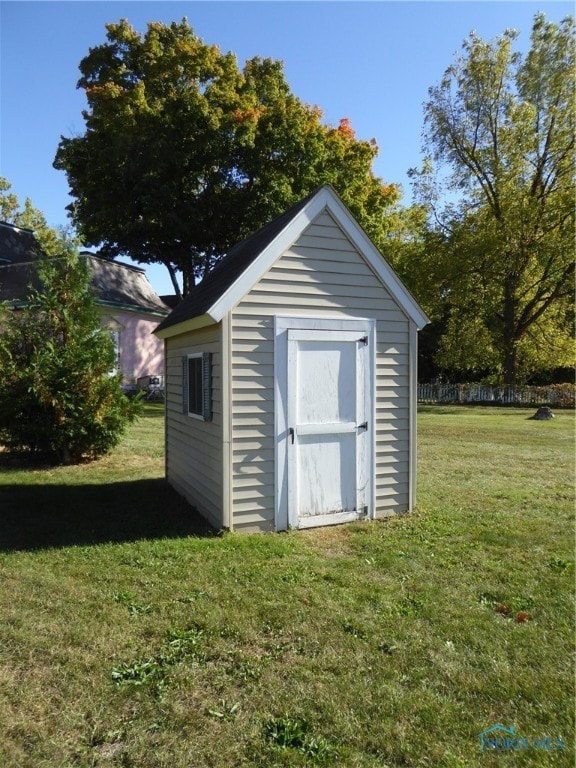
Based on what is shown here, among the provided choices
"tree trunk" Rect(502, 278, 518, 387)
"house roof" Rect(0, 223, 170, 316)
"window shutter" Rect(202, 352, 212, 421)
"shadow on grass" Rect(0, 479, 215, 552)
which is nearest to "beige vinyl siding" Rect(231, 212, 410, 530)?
"window shutter" Rect(202, 352, 212, 421)

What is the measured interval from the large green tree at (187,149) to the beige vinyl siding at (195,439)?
1562cm

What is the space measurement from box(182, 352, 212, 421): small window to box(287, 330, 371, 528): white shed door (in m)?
0.96

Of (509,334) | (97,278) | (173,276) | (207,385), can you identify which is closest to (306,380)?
(207,385)

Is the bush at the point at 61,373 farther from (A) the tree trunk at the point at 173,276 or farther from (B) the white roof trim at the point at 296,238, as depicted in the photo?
(A) the tree trunk at the point at 173,276

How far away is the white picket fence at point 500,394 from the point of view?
24906 millimetres

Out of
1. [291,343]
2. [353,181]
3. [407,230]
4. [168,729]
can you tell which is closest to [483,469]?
[291,343]

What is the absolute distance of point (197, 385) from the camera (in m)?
6.84

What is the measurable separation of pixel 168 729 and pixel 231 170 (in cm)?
2254

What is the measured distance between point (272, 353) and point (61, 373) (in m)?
5.69

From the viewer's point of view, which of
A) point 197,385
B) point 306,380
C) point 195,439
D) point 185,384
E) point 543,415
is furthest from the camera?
point 543,415

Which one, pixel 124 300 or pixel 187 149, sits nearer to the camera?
pixel 187 149

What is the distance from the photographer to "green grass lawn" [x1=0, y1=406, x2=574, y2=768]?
8.52 feet

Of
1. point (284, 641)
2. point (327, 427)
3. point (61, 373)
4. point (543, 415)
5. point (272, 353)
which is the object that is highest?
point (272, 353)

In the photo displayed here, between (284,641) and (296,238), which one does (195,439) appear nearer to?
(296,238)
